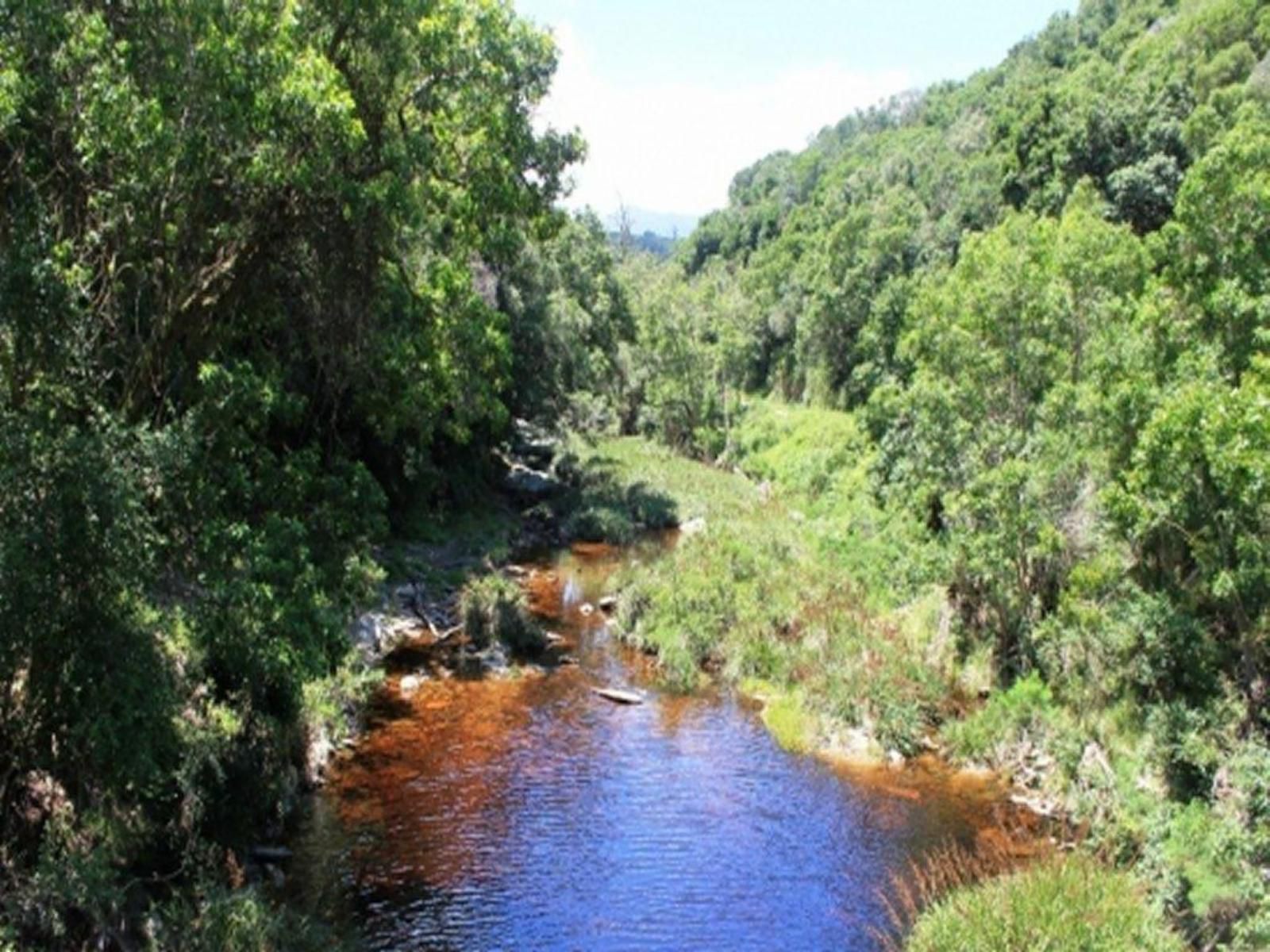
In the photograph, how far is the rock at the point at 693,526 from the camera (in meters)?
48.5

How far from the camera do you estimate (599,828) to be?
20859mm

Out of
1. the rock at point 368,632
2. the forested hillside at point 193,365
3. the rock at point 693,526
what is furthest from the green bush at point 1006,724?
the rock at point 693,526

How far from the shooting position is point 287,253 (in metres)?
18.6

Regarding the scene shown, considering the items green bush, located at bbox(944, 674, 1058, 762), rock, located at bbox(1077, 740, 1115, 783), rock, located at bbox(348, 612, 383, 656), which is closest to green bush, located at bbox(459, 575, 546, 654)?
rock, located at bbox(348, 612, 383, 656)

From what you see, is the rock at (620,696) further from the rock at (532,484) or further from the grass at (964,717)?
the rock at (532,484)

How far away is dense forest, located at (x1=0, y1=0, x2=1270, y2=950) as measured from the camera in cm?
1318

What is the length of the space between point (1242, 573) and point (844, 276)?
60.7 meters

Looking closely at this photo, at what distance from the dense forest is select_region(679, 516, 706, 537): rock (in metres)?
9.24

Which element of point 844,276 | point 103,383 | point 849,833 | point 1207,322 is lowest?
point 849,833

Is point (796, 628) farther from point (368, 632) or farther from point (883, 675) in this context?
point (368, 632)

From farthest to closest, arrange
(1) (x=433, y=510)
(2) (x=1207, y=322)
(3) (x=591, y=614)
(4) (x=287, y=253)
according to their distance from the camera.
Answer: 1. (1) (x=433, y=510)
2. (3) (x=591, y=614)
3. (2) (x=1207, y=322)
4. (4) (x=287, y=253)

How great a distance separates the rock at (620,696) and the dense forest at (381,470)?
1.54m

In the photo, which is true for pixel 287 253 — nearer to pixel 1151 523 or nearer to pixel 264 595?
pixel 264 595

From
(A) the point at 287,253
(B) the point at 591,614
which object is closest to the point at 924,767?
(B) the point at 591,614
